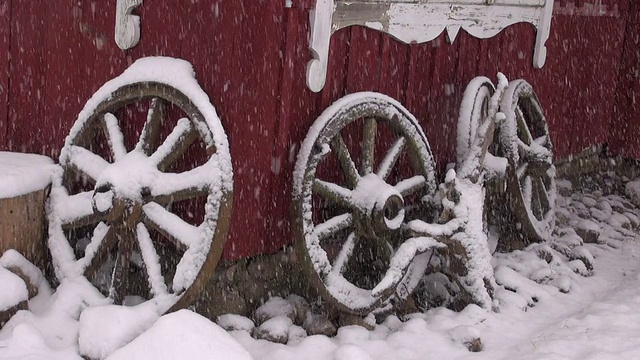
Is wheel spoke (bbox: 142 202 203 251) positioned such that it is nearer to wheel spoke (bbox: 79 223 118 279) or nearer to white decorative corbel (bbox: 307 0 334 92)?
wheel spoke (bbox: 79 223 118 279)

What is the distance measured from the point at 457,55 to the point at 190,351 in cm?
323

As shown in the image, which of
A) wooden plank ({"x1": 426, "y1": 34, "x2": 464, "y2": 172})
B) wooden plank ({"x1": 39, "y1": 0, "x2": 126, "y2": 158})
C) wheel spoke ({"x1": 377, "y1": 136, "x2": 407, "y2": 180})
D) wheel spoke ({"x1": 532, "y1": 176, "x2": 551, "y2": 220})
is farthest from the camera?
wheel spoke ({"x1": 532, "y1": 176, "x2": 551, "y2": 220})

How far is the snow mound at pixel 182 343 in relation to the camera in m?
3.43

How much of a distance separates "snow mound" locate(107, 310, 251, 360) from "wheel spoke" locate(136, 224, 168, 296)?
0.70m

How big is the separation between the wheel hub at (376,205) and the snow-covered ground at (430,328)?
526 mm

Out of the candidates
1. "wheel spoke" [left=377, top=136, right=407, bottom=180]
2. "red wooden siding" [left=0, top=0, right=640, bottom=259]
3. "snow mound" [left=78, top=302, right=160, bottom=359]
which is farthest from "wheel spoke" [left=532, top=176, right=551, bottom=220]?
"snow mound" [left=78, top=302, right=160, bottom=359]

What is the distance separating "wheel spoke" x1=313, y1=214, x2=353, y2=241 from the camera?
4.59 metres

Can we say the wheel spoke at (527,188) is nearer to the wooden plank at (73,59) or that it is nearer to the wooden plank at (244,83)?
the wooden plank at (244,83)

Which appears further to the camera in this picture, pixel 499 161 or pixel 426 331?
pixel 499 161

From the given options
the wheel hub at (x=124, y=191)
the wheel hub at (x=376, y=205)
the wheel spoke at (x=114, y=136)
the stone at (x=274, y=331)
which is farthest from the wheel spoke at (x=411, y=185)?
the wheel spoke at (x=114, y=136)

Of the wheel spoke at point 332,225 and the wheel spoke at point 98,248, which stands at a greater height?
the wheel spoke at point 332,225

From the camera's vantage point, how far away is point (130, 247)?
14.6 ft

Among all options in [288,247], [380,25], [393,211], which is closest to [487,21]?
[380,25]

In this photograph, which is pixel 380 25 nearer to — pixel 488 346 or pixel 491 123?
pixel 491 123
